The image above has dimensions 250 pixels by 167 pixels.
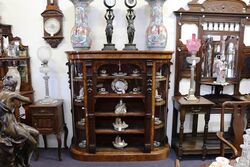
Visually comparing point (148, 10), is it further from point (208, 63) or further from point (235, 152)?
point (235, 152)

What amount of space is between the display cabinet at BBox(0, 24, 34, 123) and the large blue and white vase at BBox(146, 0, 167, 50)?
1669 millimetres

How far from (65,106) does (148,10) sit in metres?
1.77

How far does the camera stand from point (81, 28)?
9.17 feet

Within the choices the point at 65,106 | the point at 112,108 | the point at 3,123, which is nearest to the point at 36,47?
the point at 65,106

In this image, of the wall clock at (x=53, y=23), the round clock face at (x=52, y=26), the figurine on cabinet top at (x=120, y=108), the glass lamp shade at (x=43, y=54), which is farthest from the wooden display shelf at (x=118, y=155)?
the round clock face at (x=52, y=26)

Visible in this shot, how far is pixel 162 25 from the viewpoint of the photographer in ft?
9.34

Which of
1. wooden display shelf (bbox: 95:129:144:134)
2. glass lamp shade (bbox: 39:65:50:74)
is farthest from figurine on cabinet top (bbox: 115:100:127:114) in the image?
glass lamp shade (bbox: 39:65:50:74)

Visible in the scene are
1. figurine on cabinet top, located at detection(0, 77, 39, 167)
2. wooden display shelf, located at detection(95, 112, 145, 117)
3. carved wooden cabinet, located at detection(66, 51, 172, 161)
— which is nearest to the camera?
figurine on cabinet top, located at detection(0, 77, 39, 167)

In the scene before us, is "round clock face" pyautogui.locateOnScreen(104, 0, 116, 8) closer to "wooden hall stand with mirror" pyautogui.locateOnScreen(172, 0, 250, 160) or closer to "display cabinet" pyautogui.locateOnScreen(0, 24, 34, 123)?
"wooden hall stand with mirror" pyautogui.locateOnScreen(172, 0, 250, 160)

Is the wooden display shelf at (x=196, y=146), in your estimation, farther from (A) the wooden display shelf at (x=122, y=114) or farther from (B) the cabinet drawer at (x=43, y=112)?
(B) the cabinet drawer at (x=43, y=112)

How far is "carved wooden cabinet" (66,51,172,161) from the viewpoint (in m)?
2.72

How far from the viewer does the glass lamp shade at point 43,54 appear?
289 centimetres

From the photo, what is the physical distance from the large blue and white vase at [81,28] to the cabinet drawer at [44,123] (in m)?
0.95

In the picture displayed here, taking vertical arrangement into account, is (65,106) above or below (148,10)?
below
